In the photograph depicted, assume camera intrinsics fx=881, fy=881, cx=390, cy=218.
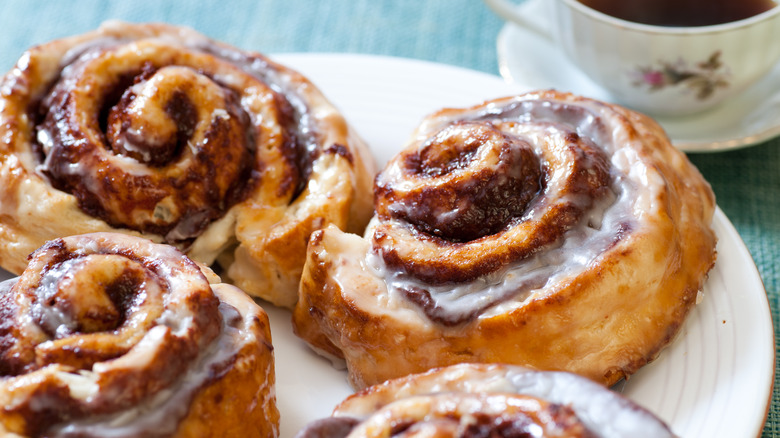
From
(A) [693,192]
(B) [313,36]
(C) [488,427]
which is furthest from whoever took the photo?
(B) [313,36]

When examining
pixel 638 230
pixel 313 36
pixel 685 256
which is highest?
pixel 638 230

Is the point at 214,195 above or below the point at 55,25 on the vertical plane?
above

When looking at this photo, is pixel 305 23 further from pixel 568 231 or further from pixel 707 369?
pixel 707 369

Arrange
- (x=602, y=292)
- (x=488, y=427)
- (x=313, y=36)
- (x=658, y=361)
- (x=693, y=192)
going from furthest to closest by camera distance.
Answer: (x=313, y=36) < (x=693, y=192) < (x=658, y=361) < (x=602, y=292) < (x=488, y=427)

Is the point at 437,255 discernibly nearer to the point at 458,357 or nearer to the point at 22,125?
the point at 458,357

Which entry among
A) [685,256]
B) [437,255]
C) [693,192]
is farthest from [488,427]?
[693,192]

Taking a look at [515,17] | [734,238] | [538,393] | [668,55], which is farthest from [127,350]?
[515,17]
